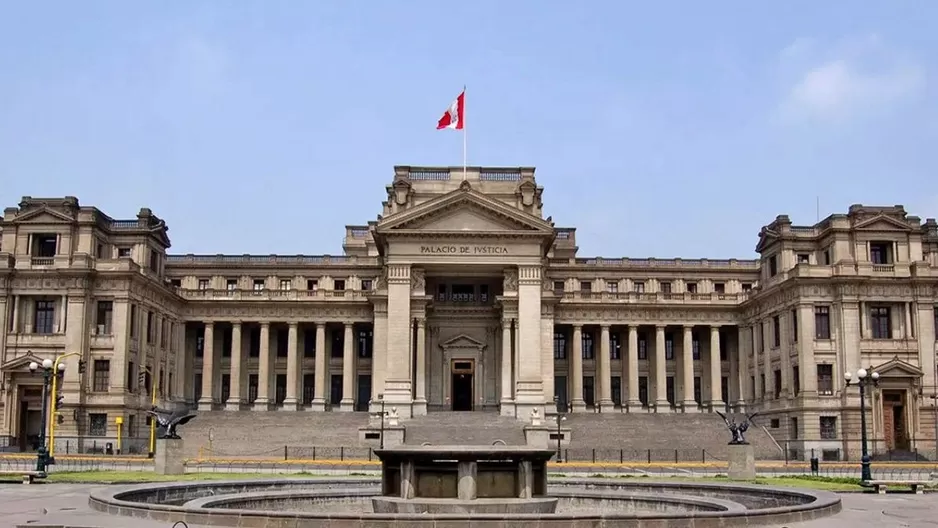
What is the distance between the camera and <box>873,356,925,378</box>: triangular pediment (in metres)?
71.2

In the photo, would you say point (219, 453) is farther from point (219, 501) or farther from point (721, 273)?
point (721, 273)

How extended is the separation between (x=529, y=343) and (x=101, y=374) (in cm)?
3117

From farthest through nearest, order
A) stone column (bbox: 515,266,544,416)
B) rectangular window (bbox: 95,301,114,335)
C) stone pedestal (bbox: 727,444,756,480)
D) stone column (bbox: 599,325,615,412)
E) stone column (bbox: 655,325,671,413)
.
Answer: stone column (bbox: 599,325,615,412) → stone column (bbox: 655,325,671,413) → stone column (bbox: 515,266,544,416) → rectangular window (bbox: 95,301,114,335) → stone pedestal (bbox: 727,444,756,480)

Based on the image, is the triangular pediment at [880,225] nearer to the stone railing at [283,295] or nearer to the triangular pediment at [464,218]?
the triangular pediment at [464,218]

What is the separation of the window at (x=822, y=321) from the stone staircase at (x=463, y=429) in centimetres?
2265

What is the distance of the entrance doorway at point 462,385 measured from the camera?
85.7 m

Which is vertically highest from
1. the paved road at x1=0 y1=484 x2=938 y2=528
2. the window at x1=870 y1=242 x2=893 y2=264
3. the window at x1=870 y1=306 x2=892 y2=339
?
the window at x1=870 y1=242 x2=893 y2=264

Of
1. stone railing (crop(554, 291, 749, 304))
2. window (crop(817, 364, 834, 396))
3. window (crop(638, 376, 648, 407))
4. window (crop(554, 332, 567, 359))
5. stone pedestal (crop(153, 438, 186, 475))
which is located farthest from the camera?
window (crop(638, 376, 648, 407))

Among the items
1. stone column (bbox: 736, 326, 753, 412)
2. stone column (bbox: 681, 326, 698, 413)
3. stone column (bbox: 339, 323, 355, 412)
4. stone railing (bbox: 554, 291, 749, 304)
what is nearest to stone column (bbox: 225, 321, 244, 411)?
stone column (bbox: 339, 323, 355, 412)

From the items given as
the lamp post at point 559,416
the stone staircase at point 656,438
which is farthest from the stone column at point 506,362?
the stone staircase at point 656,438

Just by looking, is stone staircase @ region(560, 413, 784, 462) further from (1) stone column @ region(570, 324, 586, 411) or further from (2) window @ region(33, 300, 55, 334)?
(2) window @ region(33, 300, 55, 334)

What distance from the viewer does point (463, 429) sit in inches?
2712

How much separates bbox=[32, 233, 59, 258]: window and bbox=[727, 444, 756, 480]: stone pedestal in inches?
2085

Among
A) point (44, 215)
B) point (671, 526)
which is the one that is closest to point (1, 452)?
point (44, 215)
